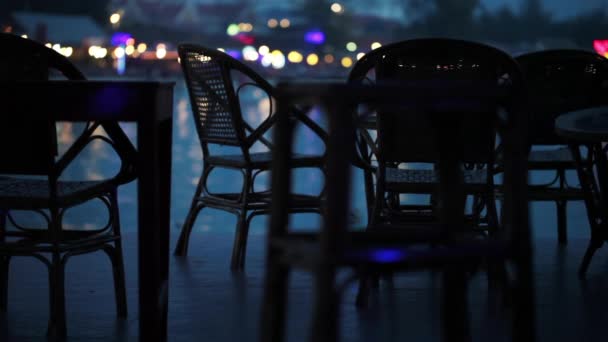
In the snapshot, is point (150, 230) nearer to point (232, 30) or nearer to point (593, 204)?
point (593, 204)

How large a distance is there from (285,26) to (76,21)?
116ft

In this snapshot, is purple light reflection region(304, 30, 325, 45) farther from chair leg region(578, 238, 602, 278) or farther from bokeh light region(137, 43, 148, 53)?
chair leg region(578, 238, 602, 278)

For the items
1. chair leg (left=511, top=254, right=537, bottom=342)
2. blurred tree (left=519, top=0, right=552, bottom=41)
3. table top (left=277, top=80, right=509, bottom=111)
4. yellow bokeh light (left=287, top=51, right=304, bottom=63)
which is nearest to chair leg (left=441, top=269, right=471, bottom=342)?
chair leg (left=511, top=254, right=537, bottom=342)

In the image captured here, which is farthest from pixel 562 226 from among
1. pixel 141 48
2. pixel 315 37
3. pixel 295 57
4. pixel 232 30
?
pixel 232 30

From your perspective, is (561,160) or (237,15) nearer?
(561,160)

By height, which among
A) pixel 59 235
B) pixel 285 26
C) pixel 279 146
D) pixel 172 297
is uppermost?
pixel 285 26

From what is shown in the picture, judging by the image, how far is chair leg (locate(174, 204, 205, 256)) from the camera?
3.66m

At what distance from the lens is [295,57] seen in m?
53.4

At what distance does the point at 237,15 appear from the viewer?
260 feet

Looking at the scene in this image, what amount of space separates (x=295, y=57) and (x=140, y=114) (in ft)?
169

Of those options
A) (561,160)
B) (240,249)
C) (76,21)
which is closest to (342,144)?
(240,249)

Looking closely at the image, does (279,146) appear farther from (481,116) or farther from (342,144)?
(481,116)

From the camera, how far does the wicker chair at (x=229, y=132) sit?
3.44 metres

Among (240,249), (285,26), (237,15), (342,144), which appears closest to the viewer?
(342,144)
